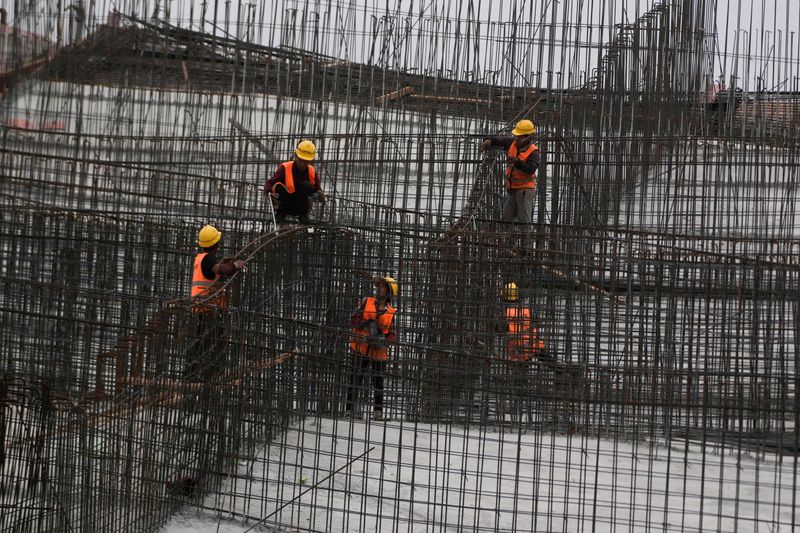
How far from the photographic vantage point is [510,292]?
995 centimetres

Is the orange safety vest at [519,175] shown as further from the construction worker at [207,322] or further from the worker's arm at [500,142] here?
the construction worker at [207,322]

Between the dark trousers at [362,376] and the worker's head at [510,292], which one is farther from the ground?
the worker's head at [510,292]

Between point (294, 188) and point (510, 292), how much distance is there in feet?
9.94

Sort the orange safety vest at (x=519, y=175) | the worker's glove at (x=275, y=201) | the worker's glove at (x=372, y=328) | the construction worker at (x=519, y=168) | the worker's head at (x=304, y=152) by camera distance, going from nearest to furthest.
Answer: the worker's glove at (x=372, y=328), the worker's glove at (x=275, y=201), the worker's head at (x=304, y=152), the construction worker at (x=519, y=168), the orange safety vest at (x=519, y=175)

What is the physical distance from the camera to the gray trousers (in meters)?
12.3

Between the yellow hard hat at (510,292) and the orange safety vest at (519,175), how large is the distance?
2135 millimetres

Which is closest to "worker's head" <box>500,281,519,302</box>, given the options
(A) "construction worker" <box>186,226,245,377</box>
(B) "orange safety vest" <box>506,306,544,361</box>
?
(B) "orange safety vest" <box>506,306,544,361</box>

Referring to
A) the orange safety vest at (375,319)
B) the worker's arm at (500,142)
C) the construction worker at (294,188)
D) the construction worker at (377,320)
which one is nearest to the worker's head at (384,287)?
the construction worker at (377,320)

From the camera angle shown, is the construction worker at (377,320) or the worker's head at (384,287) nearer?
the construction worker at (377,320)

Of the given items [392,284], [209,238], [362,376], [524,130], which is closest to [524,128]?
[524,130]

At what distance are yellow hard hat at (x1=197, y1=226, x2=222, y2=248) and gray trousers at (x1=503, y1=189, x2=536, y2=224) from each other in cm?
412

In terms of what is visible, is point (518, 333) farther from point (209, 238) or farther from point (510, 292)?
point (209, 238)

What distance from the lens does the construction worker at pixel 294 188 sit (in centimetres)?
1157

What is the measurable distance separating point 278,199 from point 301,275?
2060 mm
